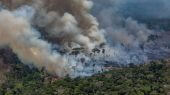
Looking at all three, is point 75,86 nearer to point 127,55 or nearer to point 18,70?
point 18,70

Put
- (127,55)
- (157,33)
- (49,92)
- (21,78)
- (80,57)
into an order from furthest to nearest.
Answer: (157,33) < (127,55) < (80,57) < (21,78) < (49,92)

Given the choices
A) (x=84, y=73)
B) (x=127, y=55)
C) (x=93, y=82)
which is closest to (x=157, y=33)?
(x=127, y=55)

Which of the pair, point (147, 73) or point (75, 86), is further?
point (147, 73)

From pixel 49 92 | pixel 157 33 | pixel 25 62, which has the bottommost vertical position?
pixel 49 92

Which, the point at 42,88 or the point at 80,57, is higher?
the point at 80,57

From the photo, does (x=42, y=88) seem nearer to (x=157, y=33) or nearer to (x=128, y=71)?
(x=128, y=71)

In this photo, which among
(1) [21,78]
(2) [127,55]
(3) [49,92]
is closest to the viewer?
(3) [49,92]

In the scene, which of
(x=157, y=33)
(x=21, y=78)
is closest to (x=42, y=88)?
(x=21, y=78)
